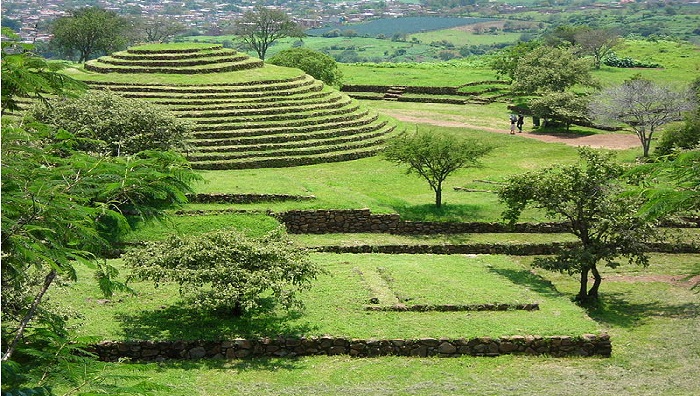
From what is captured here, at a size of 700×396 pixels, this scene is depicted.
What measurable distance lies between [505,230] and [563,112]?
17646 mm

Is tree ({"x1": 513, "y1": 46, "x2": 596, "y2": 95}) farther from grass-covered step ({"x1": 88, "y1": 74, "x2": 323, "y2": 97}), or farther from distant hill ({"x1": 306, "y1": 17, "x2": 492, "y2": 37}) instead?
distant hill ({"x1": 306, "y1": 17, "x2": 492, "y2": 37})

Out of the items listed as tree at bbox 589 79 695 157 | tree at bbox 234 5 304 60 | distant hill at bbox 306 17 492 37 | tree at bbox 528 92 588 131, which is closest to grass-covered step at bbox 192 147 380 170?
tree at bbox 589 79 695 157

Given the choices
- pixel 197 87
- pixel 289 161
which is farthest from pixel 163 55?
pixel 289 161

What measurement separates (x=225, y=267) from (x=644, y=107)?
2792 cm

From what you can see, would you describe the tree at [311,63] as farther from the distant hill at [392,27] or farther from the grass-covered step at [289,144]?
the distant hill at [392,27]

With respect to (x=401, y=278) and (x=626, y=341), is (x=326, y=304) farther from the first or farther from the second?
(x=626, y=341)

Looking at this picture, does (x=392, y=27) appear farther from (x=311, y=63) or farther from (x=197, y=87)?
(x=197, y=87)

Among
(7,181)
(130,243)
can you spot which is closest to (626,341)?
(130,243)

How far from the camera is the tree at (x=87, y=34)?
71000mm

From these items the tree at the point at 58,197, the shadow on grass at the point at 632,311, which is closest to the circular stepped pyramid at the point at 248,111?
the shadow on grass at the point at 632,311

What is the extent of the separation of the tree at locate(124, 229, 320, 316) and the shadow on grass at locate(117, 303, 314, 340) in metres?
0.33

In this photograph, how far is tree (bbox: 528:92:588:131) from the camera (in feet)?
152

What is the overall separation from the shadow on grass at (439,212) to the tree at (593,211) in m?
5.94

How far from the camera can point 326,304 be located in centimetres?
2128
